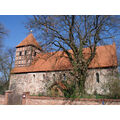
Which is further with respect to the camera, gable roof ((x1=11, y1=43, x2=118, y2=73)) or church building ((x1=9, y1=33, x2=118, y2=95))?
church building ((x1=9, y1=33, x2=118, y2=95))

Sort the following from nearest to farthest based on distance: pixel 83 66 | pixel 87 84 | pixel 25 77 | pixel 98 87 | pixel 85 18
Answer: pixel 85 18, pixel 83 66, pixel 87 84, pixel 98 87, pixel 25 77

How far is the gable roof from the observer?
906cm

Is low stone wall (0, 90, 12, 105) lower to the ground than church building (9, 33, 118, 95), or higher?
lower

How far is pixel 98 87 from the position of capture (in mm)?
13234

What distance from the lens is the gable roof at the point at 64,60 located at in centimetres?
906

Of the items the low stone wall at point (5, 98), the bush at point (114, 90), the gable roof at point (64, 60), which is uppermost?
the gable roof at point (64, 60)

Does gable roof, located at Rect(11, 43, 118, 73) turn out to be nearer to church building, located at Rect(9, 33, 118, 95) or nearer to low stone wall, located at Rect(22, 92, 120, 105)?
church building, located at Rect(9, 33, 118, 95)

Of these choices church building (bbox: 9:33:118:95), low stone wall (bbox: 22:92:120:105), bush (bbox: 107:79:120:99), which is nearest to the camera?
low stone wall (bbox: 22:92:120:105)

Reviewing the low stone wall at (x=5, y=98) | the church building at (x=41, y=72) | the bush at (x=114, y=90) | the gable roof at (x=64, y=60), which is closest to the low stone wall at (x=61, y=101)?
the bush at (x=114, y=90)

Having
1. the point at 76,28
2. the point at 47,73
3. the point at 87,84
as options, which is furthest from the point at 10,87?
the point at 76,28

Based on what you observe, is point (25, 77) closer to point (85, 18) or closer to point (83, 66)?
point (83, 66)

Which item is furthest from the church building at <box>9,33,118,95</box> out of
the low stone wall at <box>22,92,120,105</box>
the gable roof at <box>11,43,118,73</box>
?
the low stone wall at <box>22,92,120,105</box>

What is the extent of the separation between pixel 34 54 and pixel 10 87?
1112 centimetres

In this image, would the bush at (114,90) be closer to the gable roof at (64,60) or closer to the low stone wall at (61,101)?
the low stone wall at (61,101)
